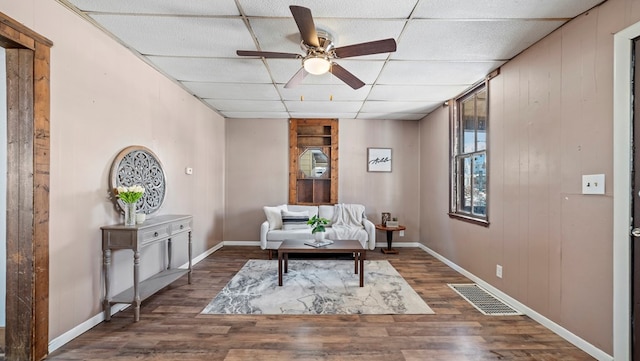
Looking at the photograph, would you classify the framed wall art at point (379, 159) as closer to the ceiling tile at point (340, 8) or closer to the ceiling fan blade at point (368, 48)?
the ceiling fan blade at point (368, 48)

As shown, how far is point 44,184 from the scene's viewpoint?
75.1 inches

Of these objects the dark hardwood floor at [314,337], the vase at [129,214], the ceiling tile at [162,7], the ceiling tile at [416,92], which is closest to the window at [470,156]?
the ceiling tile at [416,92]

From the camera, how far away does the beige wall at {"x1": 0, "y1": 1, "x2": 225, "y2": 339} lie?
6.57 feet

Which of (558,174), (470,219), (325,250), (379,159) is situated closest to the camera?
(558,174)

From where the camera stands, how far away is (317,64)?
2.41 metres

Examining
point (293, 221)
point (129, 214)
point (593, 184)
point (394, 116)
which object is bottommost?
point (293, 221)

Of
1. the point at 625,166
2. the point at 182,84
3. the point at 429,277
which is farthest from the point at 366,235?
the point at 182,84

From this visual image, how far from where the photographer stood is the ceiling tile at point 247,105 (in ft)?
14.1

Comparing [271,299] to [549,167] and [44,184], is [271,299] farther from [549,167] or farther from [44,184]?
[549,167]

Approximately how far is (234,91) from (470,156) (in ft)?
11.0

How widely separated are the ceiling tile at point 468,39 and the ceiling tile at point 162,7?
1.47 m

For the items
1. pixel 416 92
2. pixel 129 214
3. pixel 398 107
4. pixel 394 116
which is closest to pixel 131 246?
pixel 129 214

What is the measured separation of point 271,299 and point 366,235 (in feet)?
6.78

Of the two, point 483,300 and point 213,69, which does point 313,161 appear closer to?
point 213,69
